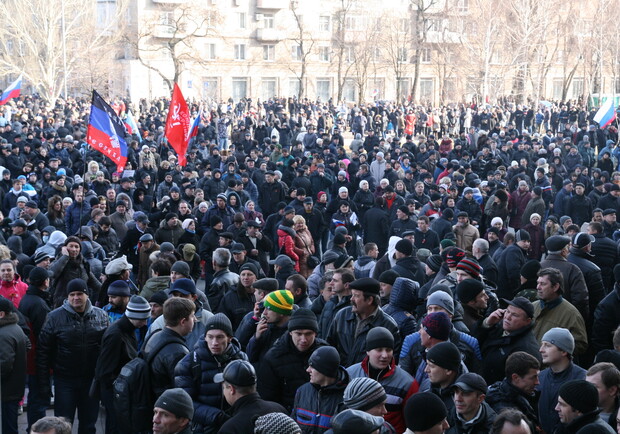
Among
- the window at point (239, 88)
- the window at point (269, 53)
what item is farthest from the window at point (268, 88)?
the window at point (269, 53)

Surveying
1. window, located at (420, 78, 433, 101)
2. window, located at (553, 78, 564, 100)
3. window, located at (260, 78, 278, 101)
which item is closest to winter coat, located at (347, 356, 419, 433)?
window, located at (260, 78, 278, 101)

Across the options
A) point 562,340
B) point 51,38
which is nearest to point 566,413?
point 562,340

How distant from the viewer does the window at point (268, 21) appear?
6369 cm

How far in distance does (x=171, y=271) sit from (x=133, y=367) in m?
2.39

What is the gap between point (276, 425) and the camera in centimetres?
441

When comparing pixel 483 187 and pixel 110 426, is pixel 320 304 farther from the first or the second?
pixel 483 187

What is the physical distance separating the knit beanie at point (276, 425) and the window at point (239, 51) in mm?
59950

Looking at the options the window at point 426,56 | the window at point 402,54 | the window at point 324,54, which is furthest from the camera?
the window at point 324,54

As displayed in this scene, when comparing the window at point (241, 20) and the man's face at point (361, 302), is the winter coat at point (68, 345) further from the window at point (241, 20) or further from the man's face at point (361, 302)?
the window at point (241, 20)

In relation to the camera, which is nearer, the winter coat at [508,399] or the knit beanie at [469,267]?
→ the winter coat at [508,399]

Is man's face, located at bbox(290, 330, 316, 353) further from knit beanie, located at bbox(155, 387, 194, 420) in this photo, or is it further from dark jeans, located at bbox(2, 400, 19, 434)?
dark jeans, located at bbox(2, 400, 19, 434)

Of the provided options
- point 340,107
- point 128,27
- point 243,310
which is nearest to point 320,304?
point 243,310

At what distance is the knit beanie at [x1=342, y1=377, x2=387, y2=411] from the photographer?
4.72 metres

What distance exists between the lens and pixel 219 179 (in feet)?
55.2
